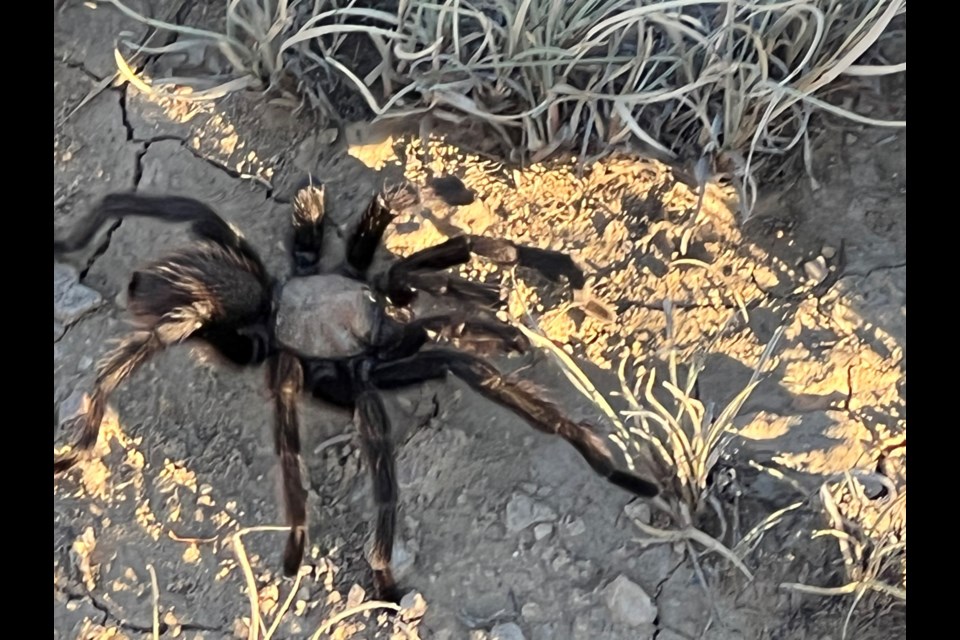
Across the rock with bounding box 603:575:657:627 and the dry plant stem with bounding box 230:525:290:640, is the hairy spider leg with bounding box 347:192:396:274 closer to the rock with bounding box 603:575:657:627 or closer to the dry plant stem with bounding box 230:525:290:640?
the dry plant stem with bounding box 230:525:290:640

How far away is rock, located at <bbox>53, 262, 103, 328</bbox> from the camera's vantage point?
0.80 m

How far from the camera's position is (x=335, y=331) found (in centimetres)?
78

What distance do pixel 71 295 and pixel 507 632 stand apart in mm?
607

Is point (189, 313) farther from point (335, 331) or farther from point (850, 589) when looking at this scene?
point (850, 589)

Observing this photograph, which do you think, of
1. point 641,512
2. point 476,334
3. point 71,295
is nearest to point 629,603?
point 641,512

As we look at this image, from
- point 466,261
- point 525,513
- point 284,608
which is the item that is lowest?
point 284,608

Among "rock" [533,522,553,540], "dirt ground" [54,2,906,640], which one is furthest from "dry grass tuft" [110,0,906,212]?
"rock" [533,522,553,540]

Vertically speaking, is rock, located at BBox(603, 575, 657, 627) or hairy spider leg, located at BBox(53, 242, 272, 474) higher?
hairy spider leg, located at BBox(53, 242, 272, 474)

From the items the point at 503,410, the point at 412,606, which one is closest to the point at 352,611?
the point at 412,606

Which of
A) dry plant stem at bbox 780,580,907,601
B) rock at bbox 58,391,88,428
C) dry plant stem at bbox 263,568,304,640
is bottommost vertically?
dry plant stem at bbox 263,568,304,640

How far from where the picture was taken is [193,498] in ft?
2.61

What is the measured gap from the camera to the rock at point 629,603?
2.53 ft

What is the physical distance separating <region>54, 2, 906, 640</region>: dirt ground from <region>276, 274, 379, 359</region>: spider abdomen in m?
0.05

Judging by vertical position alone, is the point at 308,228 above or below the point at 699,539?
above
